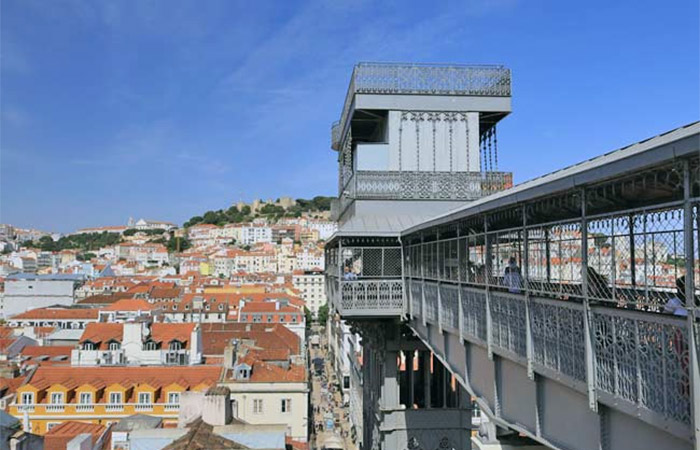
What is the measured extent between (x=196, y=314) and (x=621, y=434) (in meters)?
57.8

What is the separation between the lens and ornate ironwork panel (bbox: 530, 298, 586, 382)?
4414mm

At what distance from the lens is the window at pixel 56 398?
1101 inches

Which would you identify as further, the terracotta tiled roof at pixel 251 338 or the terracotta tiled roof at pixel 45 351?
the terracotta tiled roof at pixel 251 338

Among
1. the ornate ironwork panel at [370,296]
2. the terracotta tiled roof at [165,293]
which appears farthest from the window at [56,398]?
the terracotta tiled roof at [165,293]

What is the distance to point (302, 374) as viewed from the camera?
29.9 meters

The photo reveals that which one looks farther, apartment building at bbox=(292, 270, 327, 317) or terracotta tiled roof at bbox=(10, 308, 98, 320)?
apartment building at bbox=(292, 270, 327, 317)

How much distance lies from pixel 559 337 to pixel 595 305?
578 mm

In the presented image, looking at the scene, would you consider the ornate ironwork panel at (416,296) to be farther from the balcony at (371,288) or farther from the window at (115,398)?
the window at (115,398)

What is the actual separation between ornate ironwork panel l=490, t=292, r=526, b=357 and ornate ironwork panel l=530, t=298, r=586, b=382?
11.7 inches

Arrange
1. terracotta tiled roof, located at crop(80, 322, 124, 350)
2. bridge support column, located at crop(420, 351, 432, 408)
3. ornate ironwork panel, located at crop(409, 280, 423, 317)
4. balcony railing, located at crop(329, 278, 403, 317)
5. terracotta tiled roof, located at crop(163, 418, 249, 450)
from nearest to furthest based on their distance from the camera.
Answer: ornate ironwork panel, located at crop(409, 280, 423, 317) < balcony railing, located at crop(329, 278, 403, 317) < bridge support column, located at crop(420, 351, 432, 408) < terracotta tiled roof, located at crop(163, 418, 249, 450) < terracotta tiled roof, located at crop(80, 322, 124, 350)

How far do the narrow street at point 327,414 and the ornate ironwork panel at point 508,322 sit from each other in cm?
2658

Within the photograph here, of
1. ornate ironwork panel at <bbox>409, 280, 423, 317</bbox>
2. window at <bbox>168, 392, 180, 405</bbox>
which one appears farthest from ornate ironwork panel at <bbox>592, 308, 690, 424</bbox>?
window at <bbox>168, 392, 180, 405</bbox>

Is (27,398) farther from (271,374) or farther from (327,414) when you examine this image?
(327,414)

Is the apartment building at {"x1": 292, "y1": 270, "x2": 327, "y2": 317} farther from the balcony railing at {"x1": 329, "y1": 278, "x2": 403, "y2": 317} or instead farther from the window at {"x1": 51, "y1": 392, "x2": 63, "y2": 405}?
the balcony railing at {"x1": 329, "y1": 278, "x2": 403, "y2": 317}
